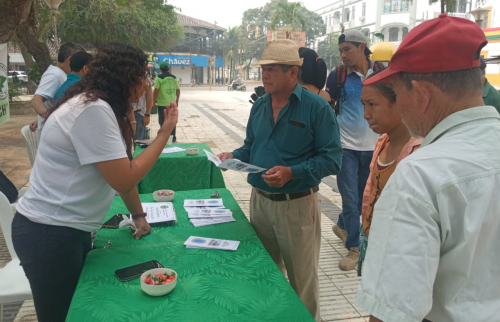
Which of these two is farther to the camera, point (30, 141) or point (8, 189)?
point (30, 141)

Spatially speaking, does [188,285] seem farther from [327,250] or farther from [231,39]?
[231,39]

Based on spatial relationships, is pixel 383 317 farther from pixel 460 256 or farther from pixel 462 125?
pixel 462 125

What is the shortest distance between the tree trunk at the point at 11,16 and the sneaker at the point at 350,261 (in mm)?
5604

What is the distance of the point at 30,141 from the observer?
3846 millimetres

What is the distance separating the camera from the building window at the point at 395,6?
4959cm

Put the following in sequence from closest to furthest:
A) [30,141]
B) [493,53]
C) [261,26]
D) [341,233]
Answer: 1. [341,233]
2. [30,141]
3. [493,53]
4. [261,26]

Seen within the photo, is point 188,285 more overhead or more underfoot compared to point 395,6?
more underfoot

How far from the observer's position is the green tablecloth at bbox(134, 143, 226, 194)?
369 cm

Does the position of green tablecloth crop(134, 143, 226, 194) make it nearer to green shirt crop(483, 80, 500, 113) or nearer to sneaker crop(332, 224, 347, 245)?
sneaker crop(332, 224, 347, 245)

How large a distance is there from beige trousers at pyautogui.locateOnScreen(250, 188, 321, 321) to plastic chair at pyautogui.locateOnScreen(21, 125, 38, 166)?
2.68 metres

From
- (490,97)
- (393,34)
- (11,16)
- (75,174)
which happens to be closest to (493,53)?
(490,97)

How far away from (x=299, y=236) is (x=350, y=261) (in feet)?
3.83

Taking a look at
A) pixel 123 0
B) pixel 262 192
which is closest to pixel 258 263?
pixel 262 192

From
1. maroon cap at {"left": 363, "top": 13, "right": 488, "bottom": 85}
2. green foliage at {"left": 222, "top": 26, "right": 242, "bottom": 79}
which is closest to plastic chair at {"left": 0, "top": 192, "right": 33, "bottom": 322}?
maroon cap at {"left": 363, "top": 13, "right": 488, "bottom": 85}
